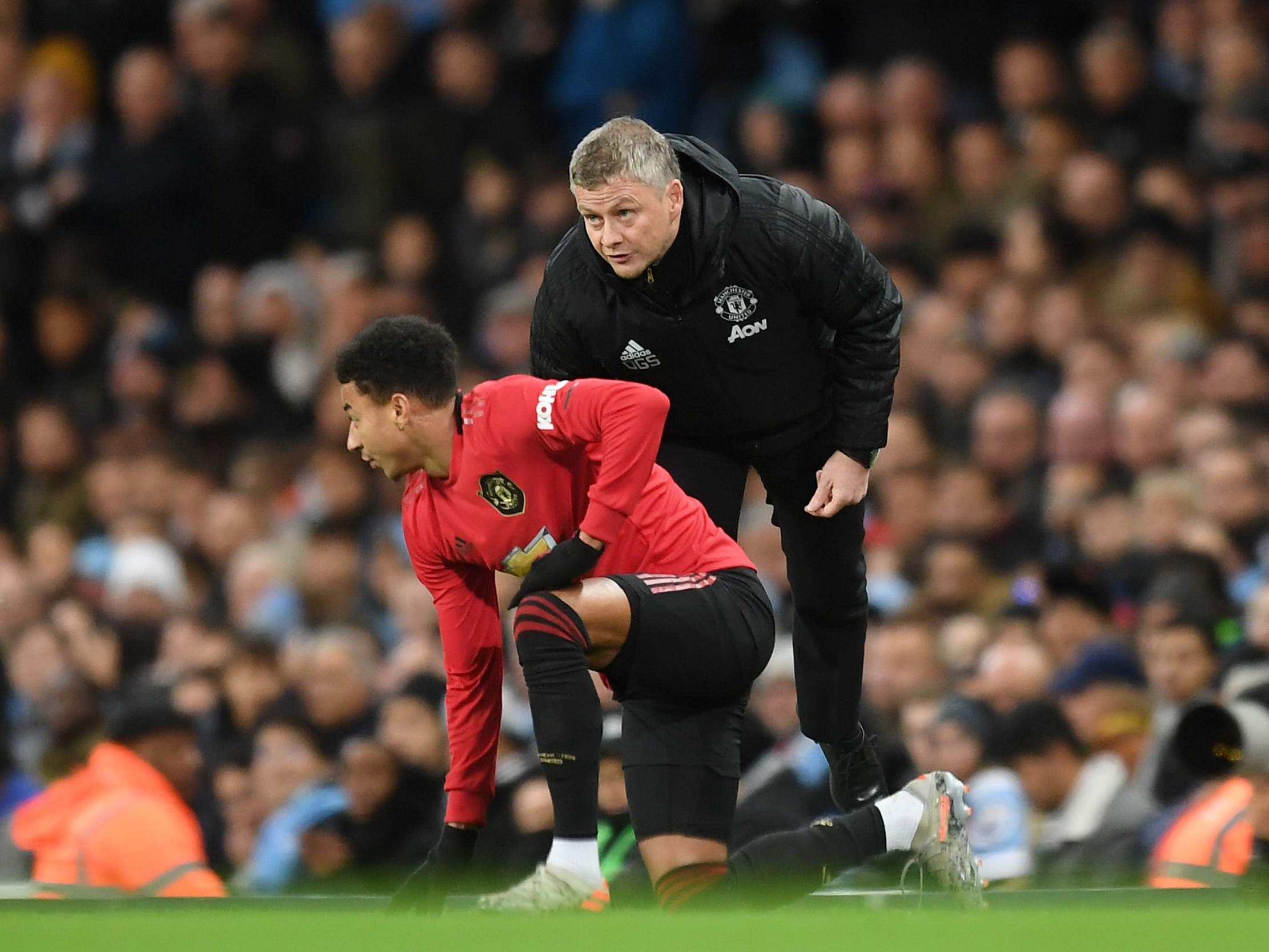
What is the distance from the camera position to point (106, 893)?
6.12 metres

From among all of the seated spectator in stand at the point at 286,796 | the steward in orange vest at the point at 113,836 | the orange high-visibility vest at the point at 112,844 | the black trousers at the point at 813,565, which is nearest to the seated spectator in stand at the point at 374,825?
the seated spectator in stand at the point at 286,796

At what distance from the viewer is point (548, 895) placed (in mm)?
4656

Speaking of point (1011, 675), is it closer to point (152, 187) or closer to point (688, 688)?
point (688, 688)

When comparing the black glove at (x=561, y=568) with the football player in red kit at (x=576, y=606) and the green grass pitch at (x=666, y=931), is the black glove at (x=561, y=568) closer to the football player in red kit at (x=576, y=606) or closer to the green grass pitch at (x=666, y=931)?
the football player in red kit at (x=576, y=606)

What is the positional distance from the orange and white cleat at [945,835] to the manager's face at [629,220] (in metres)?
1.56

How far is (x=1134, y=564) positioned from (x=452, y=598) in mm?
3714

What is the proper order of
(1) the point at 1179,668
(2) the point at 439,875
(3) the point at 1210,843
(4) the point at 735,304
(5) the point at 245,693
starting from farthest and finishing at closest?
(5) the point at 245,693 < (1) the point at 1179,668 < (3) the point at 1210,843 < (4) the point at 735,304 < (2) the point at 439,875

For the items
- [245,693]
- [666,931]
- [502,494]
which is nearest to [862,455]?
[502,494]

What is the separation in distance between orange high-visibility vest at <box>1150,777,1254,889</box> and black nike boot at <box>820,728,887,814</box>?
0.78 m

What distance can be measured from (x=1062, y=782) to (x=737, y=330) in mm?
2424

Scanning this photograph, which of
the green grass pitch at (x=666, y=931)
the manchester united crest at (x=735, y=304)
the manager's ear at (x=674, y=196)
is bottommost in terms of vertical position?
the green grass pitch at (x=666, y=931)

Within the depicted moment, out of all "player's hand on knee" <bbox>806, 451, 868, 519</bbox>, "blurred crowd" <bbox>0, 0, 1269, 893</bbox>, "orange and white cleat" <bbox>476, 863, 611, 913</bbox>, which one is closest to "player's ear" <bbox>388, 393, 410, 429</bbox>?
"orange and white cleat" <bbox>476, 863, 611, 913</bbox>

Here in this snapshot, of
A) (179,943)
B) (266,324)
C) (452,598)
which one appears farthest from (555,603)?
(266,324)

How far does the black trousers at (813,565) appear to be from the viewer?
18.4 feet
